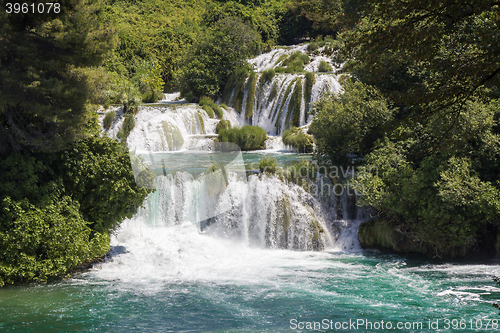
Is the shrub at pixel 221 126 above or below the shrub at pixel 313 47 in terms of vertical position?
below

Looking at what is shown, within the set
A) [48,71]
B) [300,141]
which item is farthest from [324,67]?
[48,71]

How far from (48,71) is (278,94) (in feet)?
51.1

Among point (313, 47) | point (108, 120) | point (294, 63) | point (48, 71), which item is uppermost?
point (313, 47)

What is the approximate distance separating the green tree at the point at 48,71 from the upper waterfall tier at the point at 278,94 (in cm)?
1245

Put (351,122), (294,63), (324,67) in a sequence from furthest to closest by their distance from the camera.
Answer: (294,63), (324,67), (351,122)

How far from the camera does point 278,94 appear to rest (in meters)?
24.0

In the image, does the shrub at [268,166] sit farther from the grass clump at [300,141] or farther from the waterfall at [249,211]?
the grass clump at [300,141]

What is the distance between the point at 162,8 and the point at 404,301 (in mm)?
35474

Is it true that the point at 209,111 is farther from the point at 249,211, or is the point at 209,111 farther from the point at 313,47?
the point at 313,47

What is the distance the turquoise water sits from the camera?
7.94 metres

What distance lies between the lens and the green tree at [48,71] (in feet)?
30.1

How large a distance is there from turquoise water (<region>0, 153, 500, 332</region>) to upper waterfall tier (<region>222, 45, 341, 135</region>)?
10.6m

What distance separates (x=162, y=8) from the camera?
38.3 metres

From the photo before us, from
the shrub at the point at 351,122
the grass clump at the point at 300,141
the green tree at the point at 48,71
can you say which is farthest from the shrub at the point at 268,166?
the green tree at the point at 48,71
